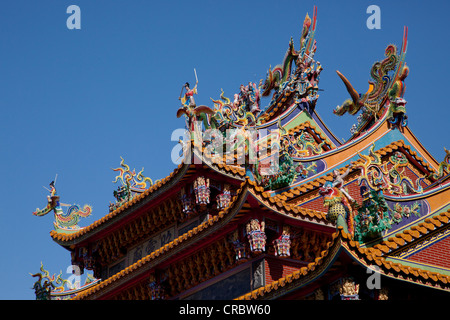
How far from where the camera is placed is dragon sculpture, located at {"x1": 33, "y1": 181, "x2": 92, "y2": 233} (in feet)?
92.7

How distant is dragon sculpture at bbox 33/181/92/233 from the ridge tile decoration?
46mm

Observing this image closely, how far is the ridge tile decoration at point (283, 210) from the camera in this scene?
661 inches

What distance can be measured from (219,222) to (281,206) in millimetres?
1830

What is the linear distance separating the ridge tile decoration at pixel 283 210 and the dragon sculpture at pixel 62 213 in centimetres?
5

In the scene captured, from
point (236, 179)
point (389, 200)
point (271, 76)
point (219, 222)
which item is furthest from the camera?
point (271, 76)

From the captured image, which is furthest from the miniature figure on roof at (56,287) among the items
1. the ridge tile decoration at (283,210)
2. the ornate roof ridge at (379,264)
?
the ornate roof ridge at (379,264)

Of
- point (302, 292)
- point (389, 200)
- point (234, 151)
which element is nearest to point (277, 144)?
point (234, 151)

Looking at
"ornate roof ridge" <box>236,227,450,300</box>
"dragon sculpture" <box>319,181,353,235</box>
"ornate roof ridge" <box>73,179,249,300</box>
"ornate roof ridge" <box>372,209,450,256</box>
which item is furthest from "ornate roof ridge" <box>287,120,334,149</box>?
"ornate roof ridge" <box>236,227,450,300</box>

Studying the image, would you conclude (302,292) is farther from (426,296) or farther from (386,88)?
(386,88)

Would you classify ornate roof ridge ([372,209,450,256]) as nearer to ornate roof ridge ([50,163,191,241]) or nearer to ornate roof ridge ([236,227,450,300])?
ornate roof ridge ([236,227,450,300])

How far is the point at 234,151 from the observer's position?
23859 millimetres

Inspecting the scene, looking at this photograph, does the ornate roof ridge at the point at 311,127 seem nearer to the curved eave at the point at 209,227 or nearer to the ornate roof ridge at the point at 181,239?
the ornate roof ridge at the point at 181,239

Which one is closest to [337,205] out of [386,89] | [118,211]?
[386,89]

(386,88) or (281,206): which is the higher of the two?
(386,88)
